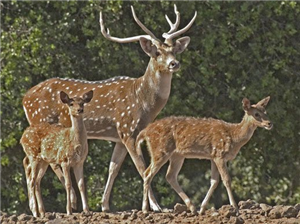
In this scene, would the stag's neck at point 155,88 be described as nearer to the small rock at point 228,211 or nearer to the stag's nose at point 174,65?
the stag's nose at point 174,65

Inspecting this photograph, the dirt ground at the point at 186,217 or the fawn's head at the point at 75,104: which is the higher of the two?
the fawn's head at the point at 75,104

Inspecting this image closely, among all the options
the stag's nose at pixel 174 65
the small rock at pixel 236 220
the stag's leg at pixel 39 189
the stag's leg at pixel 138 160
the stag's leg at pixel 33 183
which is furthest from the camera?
the stag's leg at pixel 138 160

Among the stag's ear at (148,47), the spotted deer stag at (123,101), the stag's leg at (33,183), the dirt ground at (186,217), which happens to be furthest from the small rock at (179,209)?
the stag's ear at (148,47)

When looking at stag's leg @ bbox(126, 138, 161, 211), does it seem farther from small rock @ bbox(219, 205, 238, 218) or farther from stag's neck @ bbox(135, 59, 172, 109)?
small rock @ bbox(219, 205, 238, 218)

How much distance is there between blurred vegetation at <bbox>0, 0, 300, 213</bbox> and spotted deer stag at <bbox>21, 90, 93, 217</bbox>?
411cm

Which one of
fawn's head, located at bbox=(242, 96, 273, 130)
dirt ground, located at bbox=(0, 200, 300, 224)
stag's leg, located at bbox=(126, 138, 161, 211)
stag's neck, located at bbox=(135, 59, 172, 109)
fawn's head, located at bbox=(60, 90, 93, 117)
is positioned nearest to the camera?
dirt ground, located at bbox=(0, 200, 300, 224)

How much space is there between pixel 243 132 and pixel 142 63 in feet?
17.2

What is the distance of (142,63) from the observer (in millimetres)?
17094

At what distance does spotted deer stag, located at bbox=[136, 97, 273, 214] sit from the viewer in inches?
468

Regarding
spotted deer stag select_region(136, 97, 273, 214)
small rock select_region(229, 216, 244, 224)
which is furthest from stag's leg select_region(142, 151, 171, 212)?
small rock select_region(229, 216, 244, 224)

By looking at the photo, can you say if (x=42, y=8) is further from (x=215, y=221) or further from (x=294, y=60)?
(x=215, y=221)

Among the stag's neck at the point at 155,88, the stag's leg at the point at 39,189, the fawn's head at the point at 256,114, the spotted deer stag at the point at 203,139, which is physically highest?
the stag's neck at the point at 155,88

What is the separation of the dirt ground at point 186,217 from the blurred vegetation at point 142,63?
4.73m

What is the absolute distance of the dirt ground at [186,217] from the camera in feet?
37.7
